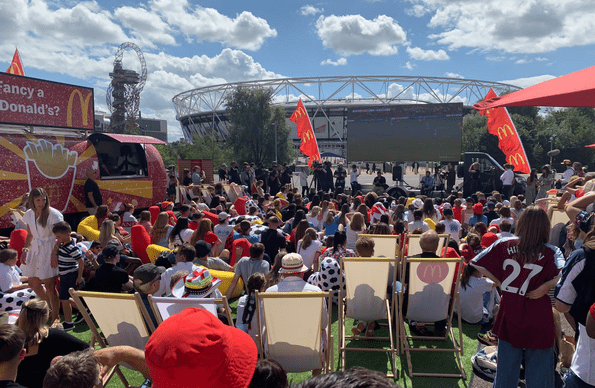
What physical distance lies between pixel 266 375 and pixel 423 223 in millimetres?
5919

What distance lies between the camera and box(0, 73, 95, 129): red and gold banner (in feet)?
26.9

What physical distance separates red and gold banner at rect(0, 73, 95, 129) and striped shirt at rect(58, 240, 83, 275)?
17.2 feet

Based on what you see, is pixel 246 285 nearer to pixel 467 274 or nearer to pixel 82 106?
pixel 467 274

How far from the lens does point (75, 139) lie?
926 cm

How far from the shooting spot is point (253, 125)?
33562 millimetres

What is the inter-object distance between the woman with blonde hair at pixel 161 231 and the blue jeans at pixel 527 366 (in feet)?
16.0

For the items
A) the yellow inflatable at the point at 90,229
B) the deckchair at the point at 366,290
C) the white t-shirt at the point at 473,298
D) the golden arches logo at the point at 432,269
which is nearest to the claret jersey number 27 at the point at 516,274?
the golden arches logo at the point at 432,269

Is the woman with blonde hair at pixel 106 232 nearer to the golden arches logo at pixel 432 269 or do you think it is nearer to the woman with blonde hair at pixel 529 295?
the golden arches logo at pixel 432 269

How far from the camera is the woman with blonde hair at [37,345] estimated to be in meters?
2.48

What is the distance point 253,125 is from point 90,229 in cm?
2792

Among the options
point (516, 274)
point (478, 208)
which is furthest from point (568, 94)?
point (478, 208)

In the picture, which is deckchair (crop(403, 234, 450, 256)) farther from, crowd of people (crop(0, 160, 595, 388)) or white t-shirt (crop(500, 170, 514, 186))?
white t-shirt (crop(500, 170, 514, 186))

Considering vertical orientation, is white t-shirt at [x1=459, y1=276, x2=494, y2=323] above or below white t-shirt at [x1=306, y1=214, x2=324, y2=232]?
below

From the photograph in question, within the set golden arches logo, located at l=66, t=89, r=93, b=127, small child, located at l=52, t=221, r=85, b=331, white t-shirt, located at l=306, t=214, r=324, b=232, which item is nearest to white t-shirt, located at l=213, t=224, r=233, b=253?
white t-shirt, located at l=306, t=214, r=324, b=232
